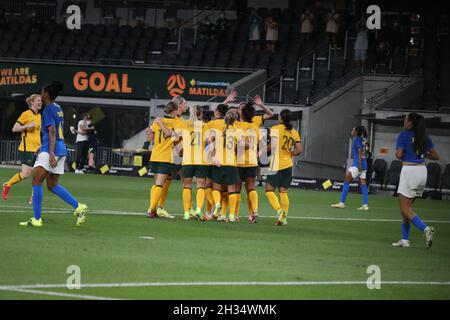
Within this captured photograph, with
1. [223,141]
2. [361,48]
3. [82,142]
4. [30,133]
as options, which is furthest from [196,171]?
[361,48]

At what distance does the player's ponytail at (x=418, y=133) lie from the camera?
639 inches

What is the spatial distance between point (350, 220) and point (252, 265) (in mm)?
9787

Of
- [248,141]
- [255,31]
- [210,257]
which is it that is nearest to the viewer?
[210,257]

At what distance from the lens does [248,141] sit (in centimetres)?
1983

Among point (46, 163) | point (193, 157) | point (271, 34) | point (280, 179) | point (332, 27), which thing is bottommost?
point (280, 179)

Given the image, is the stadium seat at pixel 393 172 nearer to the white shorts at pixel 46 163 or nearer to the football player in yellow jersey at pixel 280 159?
the football player in yellow jersey at pixel 280 159

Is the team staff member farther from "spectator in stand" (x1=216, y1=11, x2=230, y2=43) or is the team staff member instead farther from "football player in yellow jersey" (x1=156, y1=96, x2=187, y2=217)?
"spectator in stand" (x1=216, y1=11, x2=230, y2=43)

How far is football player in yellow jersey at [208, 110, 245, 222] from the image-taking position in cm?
1983

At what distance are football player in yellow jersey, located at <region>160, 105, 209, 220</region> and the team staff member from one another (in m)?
4.90

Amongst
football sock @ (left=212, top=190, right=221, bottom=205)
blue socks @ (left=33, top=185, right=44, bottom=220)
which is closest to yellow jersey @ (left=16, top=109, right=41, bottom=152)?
football sock @ (left=212, top=190, right=221, bottom=205)

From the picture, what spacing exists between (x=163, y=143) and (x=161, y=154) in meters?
0.23

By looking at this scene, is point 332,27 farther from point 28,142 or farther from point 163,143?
point 163,143

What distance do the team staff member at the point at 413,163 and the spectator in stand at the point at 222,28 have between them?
30112mm
